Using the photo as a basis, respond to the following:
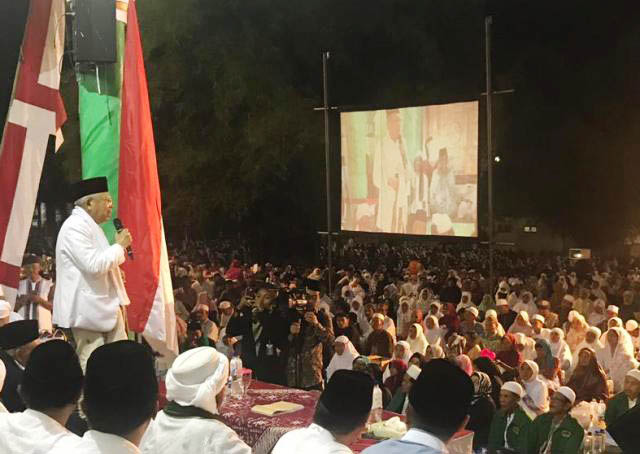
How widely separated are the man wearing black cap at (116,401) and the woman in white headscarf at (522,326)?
8.31 m

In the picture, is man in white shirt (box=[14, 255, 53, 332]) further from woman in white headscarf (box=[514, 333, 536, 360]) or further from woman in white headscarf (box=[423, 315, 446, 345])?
woman in white headscarf (box=[514, 333, 536, 360])

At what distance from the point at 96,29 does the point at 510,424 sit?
4178mm

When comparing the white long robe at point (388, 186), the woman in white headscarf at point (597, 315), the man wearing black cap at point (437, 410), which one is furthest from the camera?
the white long robe at point (388, 186)

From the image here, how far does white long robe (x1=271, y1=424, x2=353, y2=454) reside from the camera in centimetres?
302

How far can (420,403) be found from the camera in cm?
276

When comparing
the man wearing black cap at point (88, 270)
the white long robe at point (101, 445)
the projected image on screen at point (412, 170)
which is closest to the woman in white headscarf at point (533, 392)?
the man wearing black cap at point (88, 270)

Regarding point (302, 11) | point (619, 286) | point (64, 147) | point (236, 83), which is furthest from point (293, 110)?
point (619, 286)

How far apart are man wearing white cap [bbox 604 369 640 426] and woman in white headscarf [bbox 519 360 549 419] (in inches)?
20.8

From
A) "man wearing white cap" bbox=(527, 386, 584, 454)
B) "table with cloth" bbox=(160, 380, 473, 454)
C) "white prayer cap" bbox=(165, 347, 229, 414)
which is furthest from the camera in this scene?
"man wearing white cap" bbox=(527, 386, 584, 454)

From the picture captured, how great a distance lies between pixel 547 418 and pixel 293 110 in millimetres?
15933

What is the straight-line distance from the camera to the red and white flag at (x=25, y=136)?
17.0 ft

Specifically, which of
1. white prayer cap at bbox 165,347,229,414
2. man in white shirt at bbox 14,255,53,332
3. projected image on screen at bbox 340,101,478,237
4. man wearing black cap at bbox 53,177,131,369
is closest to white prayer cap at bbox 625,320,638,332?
projected image on screen at bbox 340,101,478,237

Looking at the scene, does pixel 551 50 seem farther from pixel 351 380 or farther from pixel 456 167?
pixel 351 380

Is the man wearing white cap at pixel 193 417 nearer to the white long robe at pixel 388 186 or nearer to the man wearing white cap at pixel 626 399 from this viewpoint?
the man wearing white cap at pixel 626 399
